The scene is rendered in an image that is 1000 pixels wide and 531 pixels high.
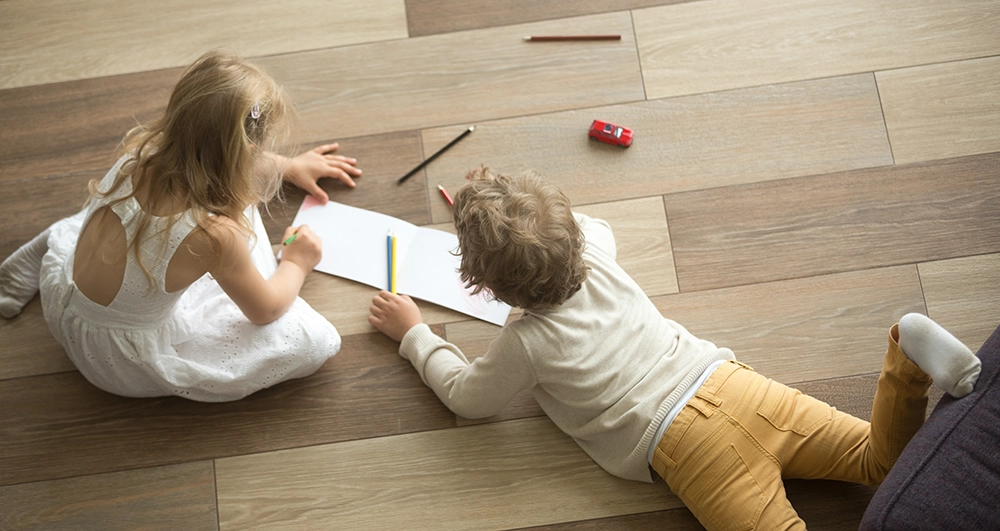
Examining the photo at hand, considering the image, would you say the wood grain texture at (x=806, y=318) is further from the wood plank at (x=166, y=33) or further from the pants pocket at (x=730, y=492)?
the wood plank at (x=166, y=33)

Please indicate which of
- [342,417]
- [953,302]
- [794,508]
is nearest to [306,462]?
[342,417]

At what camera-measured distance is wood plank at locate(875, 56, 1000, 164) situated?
1489 millimetres

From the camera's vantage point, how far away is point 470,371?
127 centimetres

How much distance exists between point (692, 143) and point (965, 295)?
56cm

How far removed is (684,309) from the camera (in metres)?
1.42

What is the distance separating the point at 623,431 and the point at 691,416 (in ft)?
0.37

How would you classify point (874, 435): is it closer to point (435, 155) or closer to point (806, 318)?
point (806, 318)

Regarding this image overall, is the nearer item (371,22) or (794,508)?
(794,508)

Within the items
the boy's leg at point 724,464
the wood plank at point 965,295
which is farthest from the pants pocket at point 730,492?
the wood plank at point 965,295

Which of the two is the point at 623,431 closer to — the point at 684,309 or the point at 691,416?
the point at 691,416

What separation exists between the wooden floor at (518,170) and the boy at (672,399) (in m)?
0.12

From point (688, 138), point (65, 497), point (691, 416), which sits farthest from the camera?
point (688, 138)

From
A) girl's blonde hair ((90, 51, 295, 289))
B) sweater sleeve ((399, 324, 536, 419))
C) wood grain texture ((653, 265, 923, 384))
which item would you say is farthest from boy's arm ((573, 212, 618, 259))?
girl's blonde hair ((90, 51, 295, 289))

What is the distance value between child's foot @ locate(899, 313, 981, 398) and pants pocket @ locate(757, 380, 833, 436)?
0.19 meters
